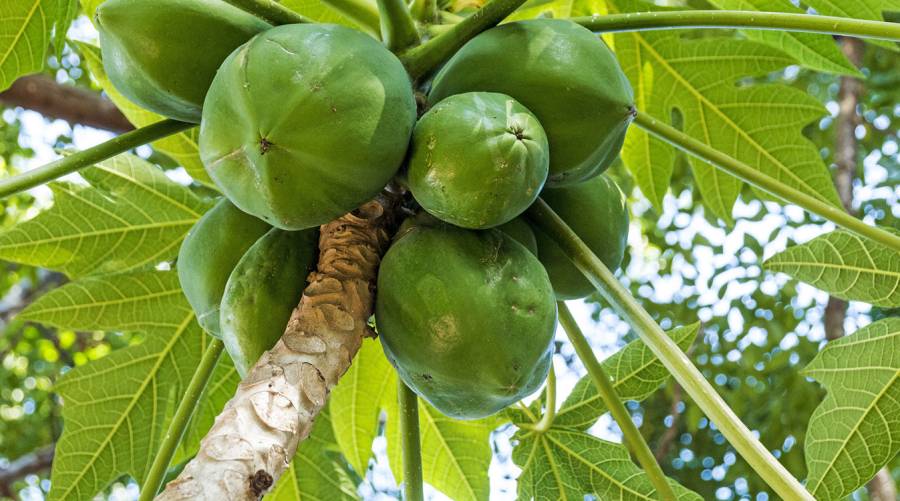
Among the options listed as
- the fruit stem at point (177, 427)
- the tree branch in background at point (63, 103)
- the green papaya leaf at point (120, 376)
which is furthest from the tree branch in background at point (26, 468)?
the fruit stem at point (177, 427)

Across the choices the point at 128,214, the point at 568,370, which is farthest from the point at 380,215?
the point at 568,370

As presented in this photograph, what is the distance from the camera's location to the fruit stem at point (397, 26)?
64.9 inches

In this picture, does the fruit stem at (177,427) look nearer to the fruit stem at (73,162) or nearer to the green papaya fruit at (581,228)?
the fruit stem at (73,162)

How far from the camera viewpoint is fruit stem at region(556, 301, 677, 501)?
1.63 meters

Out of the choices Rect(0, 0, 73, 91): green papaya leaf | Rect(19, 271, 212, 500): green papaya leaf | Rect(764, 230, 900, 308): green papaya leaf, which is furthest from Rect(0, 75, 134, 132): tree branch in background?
Rect(764, 230, 900, 308): green papaya leaf

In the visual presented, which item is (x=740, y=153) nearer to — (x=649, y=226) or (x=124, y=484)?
(x=649, y=226)

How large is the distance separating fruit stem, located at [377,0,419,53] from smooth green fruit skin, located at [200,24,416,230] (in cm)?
26

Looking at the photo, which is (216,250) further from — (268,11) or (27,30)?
(27,30)

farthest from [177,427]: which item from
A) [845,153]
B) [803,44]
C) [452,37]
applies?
[845,153]

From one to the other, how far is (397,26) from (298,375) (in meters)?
0.69

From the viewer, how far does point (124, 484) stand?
7.14 metres

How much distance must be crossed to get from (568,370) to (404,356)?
5.16 meters

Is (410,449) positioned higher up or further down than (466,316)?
further down

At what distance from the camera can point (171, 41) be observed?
1509 mm
